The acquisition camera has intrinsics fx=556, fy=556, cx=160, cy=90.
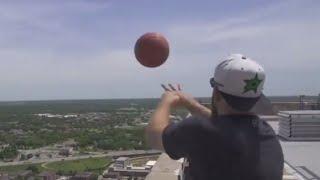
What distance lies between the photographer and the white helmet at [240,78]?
1.83m

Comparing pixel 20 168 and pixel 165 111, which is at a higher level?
pixel 165 111

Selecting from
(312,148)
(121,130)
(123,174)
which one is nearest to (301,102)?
(312,148)

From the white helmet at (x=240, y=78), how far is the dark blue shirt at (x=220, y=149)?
4.3 inches

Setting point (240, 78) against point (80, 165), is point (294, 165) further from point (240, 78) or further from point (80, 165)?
point (80, 165)

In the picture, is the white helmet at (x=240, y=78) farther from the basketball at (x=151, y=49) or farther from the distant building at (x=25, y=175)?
the distant building at (x=25, y=175)

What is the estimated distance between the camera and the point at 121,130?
3639 inches

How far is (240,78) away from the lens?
1831mm

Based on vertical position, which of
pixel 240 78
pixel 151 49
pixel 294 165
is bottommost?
pixel 294 165

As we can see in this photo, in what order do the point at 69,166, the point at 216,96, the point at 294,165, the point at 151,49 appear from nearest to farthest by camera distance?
1. the point at 216,96
2. the point at 151,49
3. the point at 294,165
4. the point at 69,166

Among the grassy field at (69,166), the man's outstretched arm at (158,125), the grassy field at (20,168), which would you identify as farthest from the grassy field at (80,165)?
the man's outstretched arm at (158,125)

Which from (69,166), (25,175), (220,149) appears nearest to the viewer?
(220,149)

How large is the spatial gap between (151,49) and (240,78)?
864mm

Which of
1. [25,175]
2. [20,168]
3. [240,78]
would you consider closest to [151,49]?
[240,78]

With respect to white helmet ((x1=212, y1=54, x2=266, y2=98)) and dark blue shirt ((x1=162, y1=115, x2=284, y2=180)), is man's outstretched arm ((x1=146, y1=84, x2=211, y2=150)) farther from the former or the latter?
white helmet ((x1=212, y1=54, x2=266, y2=98))
